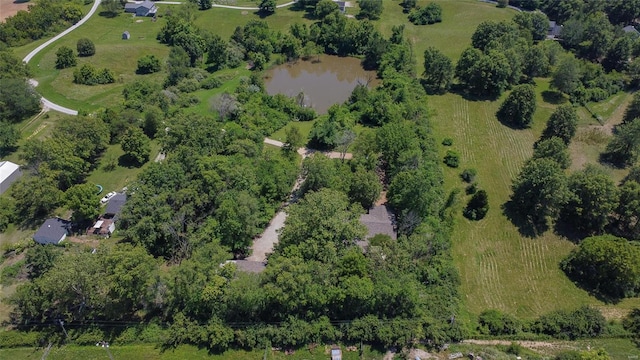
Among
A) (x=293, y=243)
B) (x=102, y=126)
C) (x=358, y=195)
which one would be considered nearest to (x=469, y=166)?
(x=358, y=195)

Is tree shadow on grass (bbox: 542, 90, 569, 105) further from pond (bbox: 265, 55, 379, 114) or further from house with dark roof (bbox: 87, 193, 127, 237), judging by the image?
house with dark roof (bbox: 87, 193, 127, 237)

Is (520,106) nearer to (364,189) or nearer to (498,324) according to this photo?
(364,189)

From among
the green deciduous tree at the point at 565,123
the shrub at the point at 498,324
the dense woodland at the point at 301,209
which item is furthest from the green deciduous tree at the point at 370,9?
the shrub at the point at 498,324

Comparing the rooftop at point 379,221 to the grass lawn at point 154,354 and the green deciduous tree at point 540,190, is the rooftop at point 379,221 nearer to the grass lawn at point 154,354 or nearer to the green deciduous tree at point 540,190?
the grass lawn at point 154,354

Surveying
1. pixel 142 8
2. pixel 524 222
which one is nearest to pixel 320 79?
pixel 524 222

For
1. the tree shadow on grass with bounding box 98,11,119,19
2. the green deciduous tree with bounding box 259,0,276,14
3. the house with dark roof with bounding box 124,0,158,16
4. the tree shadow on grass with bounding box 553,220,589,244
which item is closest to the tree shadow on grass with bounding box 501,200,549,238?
the tree shadow on grass with bounding box 553,220,589,244
